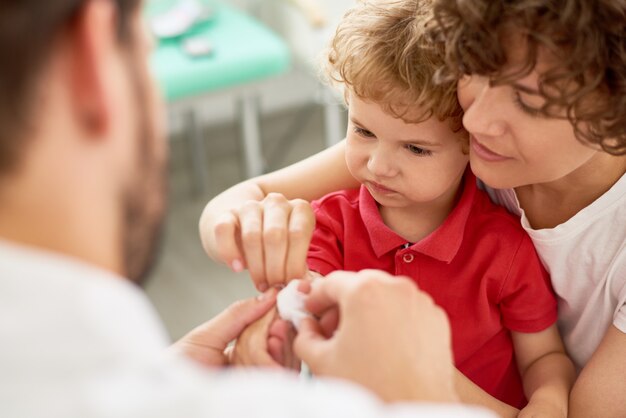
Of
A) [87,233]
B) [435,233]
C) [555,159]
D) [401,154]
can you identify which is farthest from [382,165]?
[87,233]

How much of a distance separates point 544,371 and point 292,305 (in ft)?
1.54

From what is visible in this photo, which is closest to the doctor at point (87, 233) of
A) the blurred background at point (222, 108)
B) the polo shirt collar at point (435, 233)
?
→ the polo shirt collar at point (435, 233)

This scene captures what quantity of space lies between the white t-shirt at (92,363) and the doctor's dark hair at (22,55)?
0.27 ft

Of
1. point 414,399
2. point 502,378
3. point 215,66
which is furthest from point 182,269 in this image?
point 414,399

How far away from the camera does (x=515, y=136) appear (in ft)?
3.51

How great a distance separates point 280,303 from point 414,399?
265mm

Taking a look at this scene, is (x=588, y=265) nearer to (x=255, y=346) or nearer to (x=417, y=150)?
(x=417, y=150)

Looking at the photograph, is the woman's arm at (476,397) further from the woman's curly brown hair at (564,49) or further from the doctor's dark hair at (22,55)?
the doctor's dark hair at (22,55)

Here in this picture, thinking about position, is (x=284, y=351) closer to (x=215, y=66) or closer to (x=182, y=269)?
(x=215, y=66)

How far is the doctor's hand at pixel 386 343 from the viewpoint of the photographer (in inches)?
30.8

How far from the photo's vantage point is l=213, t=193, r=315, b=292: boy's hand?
1.04 metres

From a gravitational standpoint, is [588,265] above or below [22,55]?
below

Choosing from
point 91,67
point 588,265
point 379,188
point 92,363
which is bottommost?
point 588,265

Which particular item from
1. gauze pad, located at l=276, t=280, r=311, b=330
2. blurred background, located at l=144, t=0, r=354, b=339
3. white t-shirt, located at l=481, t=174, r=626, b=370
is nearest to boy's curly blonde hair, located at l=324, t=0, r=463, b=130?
white t-shirt, located at l=481, t=174, r=626, b=370
